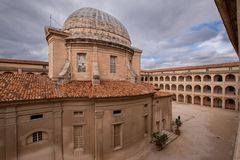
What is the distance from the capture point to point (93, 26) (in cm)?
1627

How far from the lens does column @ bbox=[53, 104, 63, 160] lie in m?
11.0

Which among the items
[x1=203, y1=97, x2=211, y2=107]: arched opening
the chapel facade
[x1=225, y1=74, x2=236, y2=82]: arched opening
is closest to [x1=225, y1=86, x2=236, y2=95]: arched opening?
[x1=225, y1=74, x2=236, y2=82]: arched opening

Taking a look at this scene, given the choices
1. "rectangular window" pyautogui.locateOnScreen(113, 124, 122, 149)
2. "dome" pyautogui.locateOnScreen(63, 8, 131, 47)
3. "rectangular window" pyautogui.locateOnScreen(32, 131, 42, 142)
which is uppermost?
"dome" pyautogui.locateOnScreen(63, 8, 131, 47)

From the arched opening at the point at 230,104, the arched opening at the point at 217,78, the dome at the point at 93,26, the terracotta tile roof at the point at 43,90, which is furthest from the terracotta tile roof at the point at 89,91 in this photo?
the arched opening at the point at 230,104

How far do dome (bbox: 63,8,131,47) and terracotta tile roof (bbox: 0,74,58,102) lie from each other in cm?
662

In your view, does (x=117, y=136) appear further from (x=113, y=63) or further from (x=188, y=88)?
(x=188, y=88)

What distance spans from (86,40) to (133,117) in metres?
10.6

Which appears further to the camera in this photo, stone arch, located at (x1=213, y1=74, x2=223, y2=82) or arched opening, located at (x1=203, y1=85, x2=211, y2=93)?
arched opening, located at (x1=203, y1=85, x2=211, y2=93)

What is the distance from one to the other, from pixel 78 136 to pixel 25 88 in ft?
21.7

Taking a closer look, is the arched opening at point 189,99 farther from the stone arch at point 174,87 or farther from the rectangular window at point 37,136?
the rectangular window at point 37,136

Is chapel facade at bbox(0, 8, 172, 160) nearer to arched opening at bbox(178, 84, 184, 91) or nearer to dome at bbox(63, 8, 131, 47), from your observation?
dome at bbox(63, 8, 131, 47)

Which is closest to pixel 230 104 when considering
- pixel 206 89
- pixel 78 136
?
pixel 206 89

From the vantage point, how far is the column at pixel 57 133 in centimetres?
1097

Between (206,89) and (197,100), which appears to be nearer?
(206,89)
